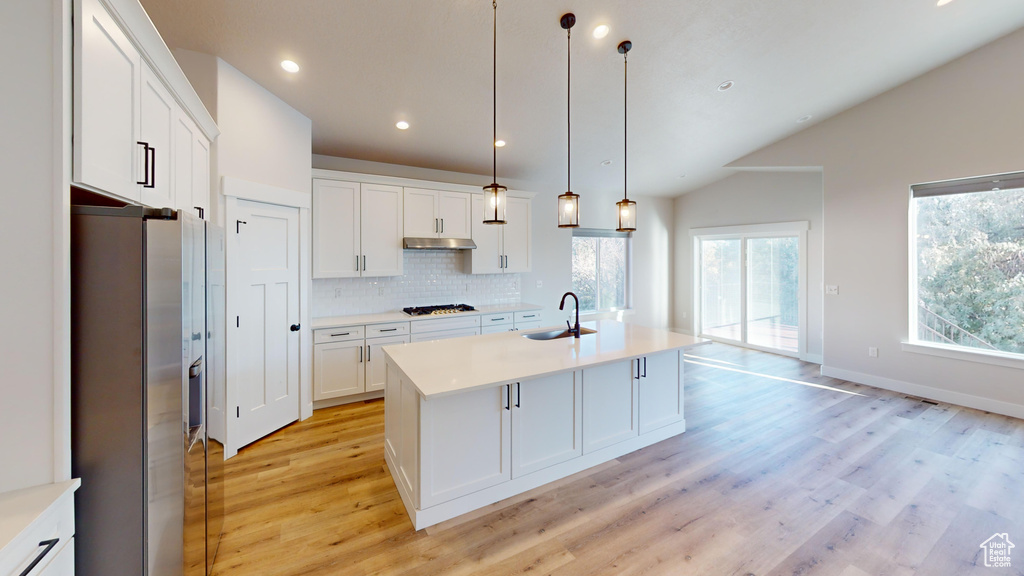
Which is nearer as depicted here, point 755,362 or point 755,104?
point 755,104

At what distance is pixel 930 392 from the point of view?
13.1ft

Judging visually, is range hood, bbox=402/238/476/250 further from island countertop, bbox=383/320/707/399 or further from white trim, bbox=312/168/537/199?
island countertop, bbox=383/320/707/399

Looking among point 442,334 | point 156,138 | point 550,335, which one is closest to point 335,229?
point 442,334

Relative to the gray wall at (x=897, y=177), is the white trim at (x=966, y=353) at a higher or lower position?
lower

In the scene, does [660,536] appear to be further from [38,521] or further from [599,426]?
[38,521]

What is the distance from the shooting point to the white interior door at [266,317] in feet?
9.45

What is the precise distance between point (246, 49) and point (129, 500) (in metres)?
2.83

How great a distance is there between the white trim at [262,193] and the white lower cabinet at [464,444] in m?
2.23

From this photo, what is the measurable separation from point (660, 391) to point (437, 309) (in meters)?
2.65

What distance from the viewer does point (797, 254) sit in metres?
5.52

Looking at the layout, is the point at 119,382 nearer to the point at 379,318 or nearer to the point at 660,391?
the point at 379,318

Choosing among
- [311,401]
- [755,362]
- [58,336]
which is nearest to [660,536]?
[58,336]

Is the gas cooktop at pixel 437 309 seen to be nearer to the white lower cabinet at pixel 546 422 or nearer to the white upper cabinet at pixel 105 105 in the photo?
the white lower cabinet at pixel 546 422

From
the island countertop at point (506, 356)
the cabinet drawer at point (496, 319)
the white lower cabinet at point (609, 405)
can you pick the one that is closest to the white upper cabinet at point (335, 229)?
the cabinet drawer at point (496, 319)
